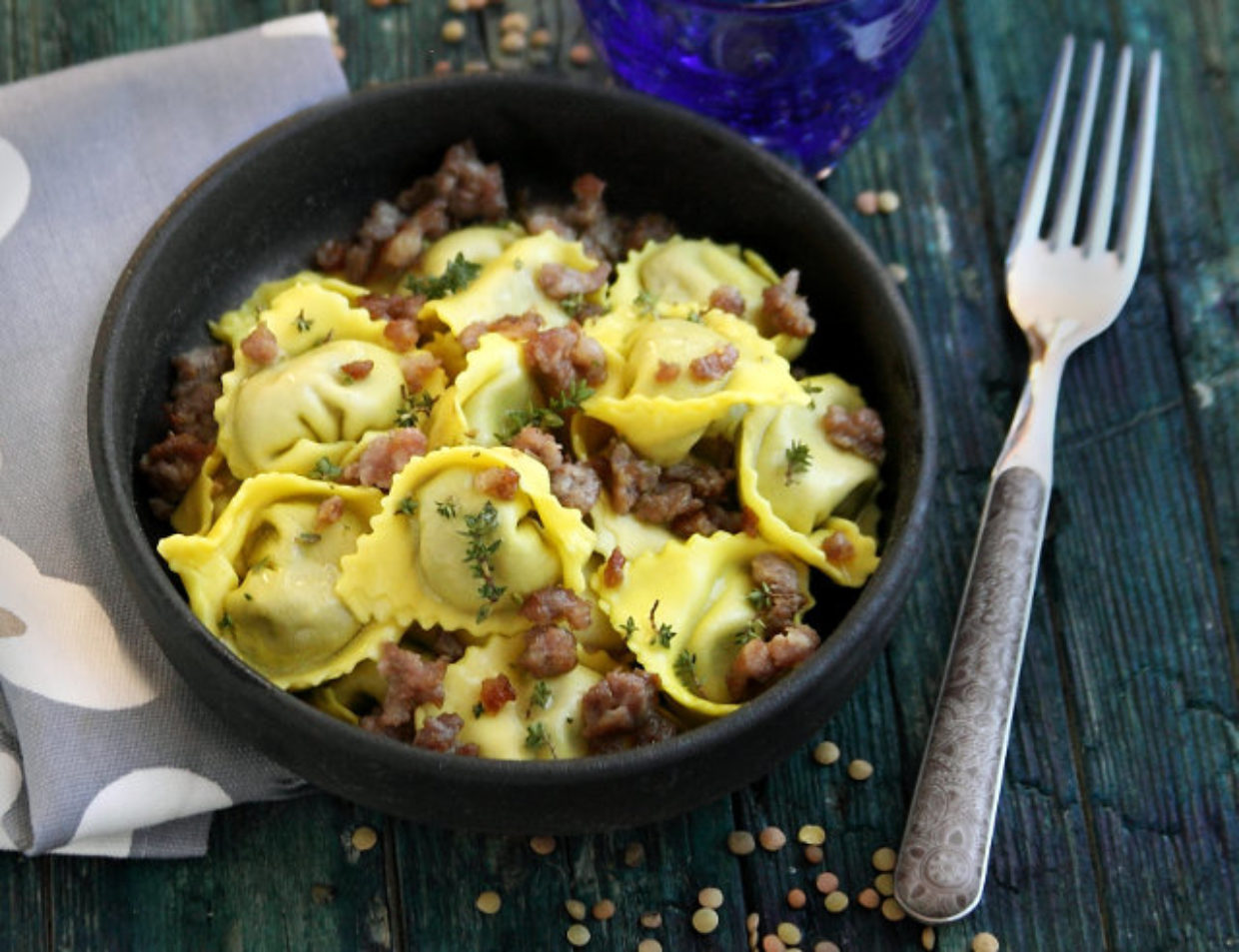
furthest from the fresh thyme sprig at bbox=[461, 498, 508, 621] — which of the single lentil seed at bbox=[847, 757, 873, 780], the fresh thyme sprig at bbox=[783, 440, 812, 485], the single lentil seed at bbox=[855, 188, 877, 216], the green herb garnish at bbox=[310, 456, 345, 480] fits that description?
the single lentil seed at bbox=[855, 188, 877, 216]

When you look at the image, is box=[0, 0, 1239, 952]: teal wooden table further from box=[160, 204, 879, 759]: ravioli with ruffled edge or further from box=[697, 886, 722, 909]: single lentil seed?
box=[160, 204, 879, 759]: ravioli with ruffled edge

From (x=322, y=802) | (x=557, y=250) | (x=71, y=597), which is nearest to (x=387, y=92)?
(x=557, y=250)

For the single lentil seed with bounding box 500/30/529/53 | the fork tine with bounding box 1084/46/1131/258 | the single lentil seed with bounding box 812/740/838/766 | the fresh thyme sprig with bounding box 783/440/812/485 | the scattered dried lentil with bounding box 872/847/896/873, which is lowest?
the scattered dried lentil with bounding box 872/847/896/873

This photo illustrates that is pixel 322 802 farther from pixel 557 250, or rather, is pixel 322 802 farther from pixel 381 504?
pixel 557 250

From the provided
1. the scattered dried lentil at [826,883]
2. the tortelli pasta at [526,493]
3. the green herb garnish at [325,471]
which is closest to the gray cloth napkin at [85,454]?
the tortelli pasta at [526,493]

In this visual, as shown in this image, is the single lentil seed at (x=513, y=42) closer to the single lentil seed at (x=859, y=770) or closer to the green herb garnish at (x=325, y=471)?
the green herb garnish at (x=325, y=471)

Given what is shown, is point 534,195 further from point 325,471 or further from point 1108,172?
point 1108,172
